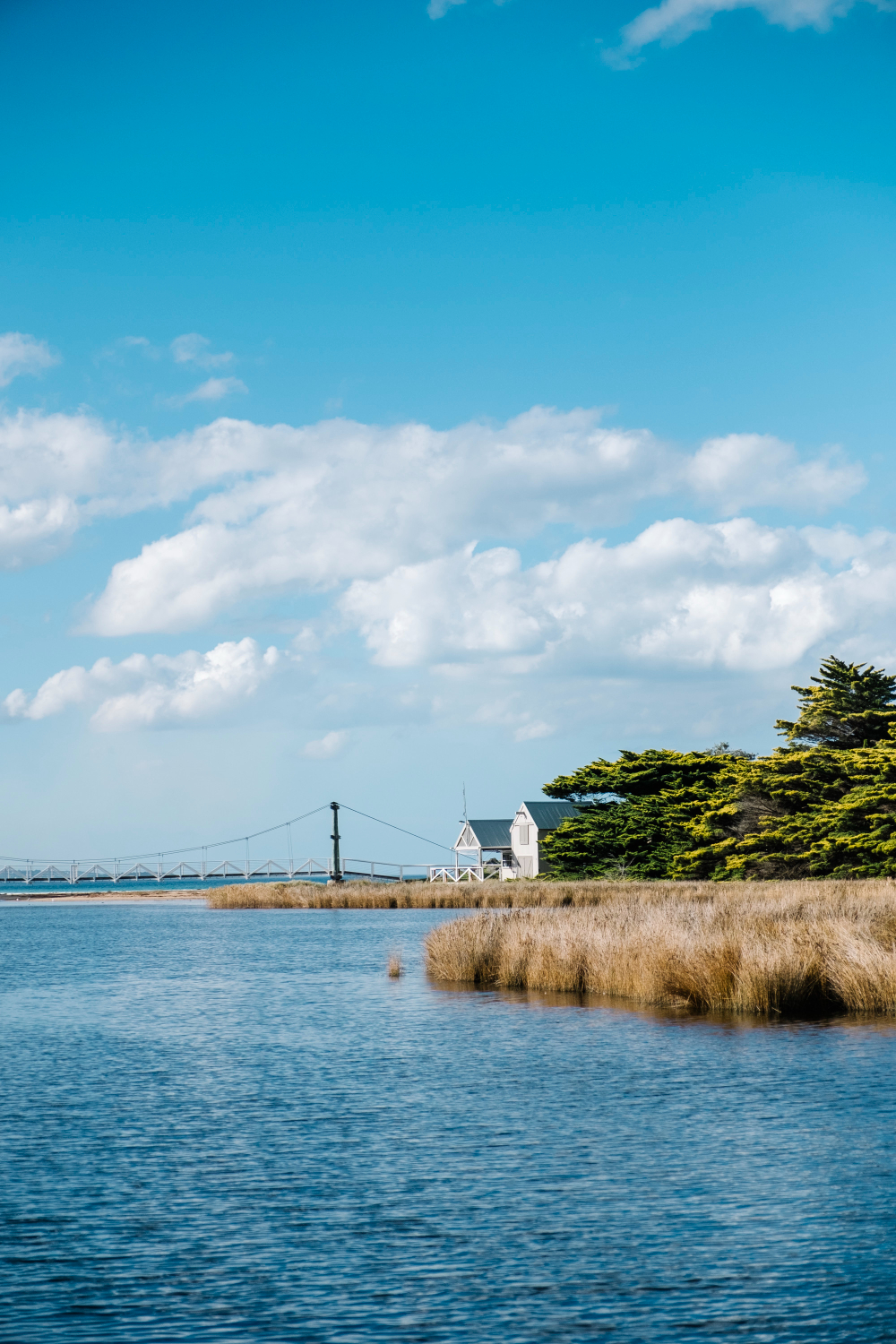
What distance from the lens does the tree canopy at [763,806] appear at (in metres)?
51.2

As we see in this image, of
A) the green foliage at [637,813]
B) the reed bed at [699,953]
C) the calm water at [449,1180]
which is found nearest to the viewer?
the calm water at [449,1180]

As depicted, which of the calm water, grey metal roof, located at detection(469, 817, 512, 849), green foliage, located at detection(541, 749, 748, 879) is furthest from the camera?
grey metal roof, located at detection(469, 817, 512, 849)

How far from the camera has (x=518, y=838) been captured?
305ft

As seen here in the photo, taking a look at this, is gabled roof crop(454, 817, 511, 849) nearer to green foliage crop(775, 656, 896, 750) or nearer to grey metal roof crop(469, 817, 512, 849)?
grey metal roof crop(469, 817, 512, 849)

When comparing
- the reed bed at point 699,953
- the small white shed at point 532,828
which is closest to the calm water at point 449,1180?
the reed bed at point 699,953

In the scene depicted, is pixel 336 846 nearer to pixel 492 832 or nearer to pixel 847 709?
pixel 492 832

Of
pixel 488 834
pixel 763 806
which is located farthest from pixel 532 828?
pixel 763 806

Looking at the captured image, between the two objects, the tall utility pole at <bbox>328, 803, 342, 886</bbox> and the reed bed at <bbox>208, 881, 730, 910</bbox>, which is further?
the tall utility pole at <bbox>328, 803, 342, 886</bbox>

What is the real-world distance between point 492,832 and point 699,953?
264 feet

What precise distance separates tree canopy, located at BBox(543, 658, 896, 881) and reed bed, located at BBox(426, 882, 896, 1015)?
19.8m

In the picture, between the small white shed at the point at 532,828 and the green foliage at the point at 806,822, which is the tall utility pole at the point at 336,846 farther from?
the green foliage at the point at 806,822

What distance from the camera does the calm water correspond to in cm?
789

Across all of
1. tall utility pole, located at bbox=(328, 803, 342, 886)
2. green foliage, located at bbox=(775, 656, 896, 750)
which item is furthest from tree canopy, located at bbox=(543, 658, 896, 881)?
tall utility pole, located at bbox=(328, 803, 342, 886)

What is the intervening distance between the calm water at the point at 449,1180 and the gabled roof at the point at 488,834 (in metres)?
79.0
